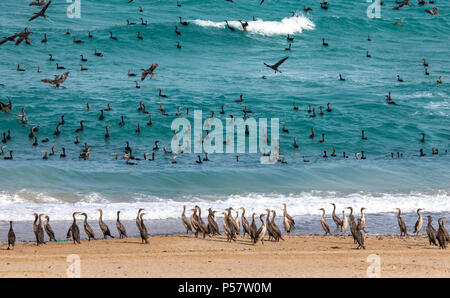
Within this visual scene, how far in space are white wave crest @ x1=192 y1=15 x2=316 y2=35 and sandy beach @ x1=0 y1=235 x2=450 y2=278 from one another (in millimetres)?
31102

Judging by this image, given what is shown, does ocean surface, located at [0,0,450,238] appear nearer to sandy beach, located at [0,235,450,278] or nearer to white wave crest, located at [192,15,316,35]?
white wave crest, located at [192,15,316,35]

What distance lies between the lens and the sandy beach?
12898 millimetres

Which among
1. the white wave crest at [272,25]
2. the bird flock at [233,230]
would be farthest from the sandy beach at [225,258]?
the white wave crest at [272,25]

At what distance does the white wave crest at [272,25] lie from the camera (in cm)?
4594

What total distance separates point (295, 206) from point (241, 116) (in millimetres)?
11558

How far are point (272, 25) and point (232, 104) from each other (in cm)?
1576

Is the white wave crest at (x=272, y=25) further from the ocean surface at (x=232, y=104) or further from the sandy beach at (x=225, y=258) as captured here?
the sandy beach at (x=225, y=258)

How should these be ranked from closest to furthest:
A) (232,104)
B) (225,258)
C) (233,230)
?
1. (225,258)
2. (233,230)
3. (232,104)

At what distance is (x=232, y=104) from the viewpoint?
32812mm

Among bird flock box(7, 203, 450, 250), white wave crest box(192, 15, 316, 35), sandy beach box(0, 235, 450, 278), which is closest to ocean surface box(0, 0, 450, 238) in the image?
white wave crest box(192, 15, 316, 35)

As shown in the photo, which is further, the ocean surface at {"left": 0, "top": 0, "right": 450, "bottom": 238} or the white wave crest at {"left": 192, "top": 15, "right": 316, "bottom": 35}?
the white wave crest at {"left": 192, "top": 15, "right": 316, "bottom": 35}

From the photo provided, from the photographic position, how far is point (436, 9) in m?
50.2

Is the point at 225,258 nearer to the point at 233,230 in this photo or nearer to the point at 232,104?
the point at 233,230

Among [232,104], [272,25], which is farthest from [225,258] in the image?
[272,25]
